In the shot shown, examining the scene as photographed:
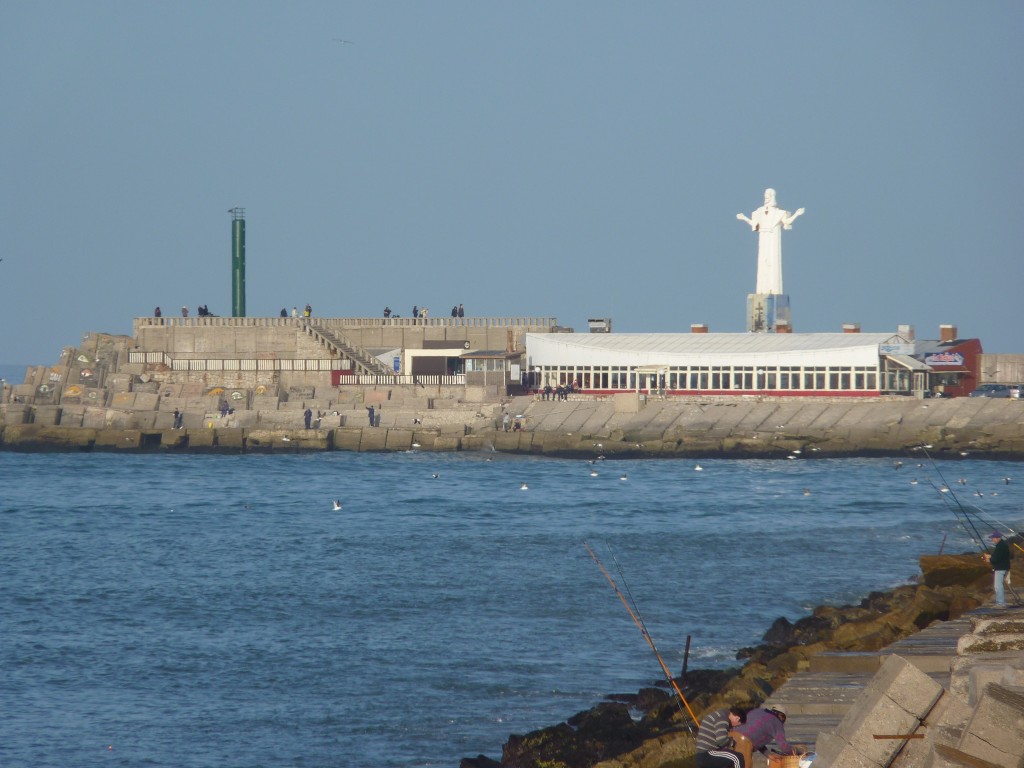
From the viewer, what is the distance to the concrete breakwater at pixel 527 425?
58000 millimetres

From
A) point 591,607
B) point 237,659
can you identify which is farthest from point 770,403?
point 237,659

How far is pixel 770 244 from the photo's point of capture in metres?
71.8

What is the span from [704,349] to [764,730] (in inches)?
2183

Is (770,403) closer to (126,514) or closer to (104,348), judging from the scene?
(126,514)

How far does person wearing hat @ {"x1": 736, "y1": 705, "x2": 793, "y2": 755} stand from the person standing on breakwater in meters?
0.09

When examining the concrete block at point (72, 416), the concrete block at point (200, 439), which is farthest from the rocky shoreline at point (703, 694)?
the concrete block at point (72, 416)

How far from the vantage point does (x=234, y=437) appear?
65.1 m

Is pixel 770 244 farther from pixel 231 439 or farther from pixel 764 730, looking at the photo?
pixel 764 730

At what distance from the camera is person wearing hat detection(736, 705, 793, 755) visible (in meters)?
10.7

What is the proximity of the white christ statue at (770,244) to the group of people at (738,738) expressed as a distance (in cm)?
6231

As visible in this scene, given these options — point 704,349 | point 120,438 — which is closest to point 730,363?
point 704,349

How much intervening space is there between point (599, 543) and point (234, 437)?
3245 centimetres

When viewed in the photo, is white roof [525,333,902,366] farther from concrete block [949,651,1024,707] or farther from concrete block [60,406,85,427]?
concrete block [949,651,1024,707]

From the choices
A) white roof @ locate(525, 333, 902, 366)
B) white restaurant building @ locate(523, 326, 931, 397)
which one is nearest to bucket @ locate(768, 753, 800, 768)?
white restaurant building @ locate(523, 326, 931, 397)
